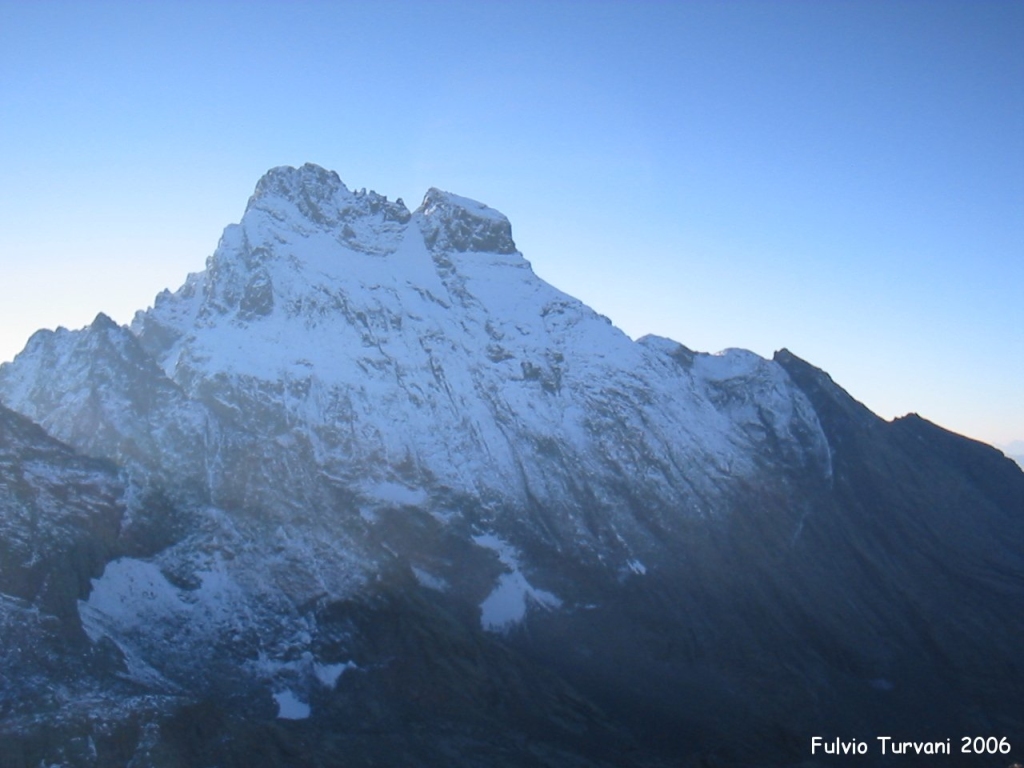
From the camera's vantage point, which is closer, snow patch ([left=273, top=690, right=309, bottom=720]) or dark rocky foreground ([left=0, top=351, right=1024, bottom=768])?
dark rocky foreground ([left=0, top=351, right=1024, bottom=768])

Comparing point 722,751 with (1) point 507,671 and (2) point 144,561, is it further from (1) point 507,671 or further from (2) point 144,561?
(2) point 144,561

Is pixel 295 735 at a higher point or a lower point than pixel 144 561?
lower

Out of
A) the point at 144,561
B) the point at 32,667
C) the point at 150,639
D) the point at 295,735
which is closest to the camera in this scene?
the point at 32,667

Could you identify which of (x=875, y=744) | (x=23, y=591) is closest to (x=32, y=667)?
(x=23, y=591)

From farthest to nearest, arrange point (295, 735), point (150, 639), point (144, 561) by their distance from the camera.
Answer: point (144, 561) < point (150, 639) < point (295, 735)

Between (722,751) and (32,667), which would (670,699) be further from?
(32,667)

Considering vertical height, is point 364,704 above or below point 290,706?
above

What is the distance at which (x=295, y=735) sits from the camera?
153375 millimetres

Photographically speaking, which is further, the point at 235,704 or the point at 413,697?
the point at 413,697

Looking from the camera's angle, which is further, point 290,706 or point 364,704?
point 364,704

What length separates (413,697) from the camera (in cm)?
17662

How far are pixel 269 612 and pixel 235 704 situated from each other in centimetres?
2455

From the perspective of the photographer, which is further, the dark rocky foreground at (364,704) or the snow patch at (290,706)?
the snow patch at (290,706)

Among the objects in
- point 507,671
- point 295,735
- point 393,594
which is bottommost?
point 295,735
